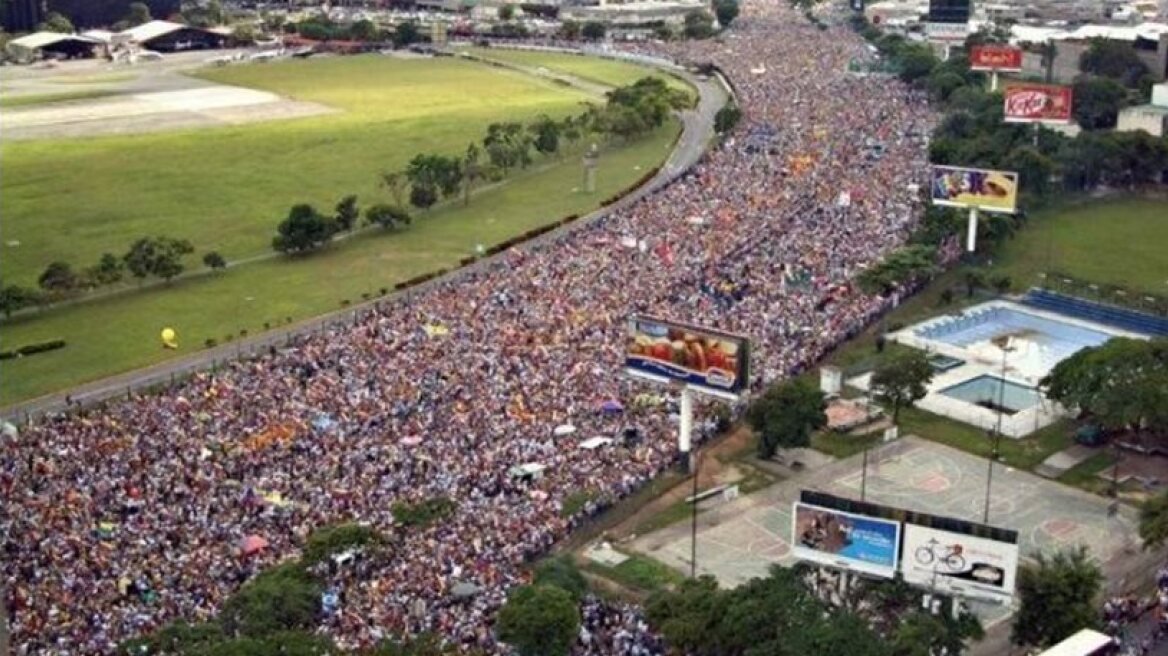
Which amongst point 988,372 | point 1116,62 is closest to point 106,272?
point 988,372

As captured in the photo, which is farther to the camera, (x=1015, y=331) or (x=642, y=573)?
(x=1015, y=331)

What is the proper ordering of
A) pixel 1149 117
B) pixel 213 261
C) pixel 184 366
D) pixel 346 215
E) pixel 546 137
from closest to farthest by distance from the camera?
1. pixel 184 366
2. pixel 213 261
3. pixel 346 215
4. pixel 1149 117
5. pixel 546 137

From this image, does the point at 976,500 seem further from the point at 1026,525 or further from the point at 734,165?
the point at 734,165

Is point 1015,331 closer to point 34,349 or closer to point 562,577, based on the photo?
point 562,577

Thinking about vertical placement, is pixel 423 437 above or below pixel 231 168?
above

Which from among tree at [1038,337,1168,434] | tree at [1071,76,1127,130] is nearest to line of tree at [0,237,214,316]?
tree at [1038,337,1168,434]

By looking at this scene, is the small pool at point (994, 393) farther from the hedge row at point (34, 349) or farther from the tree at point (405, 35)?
the tree at point (405, 35)
